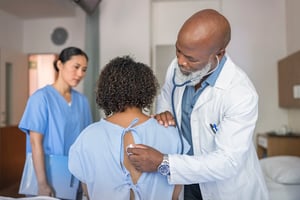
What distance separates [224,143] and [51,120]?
36.1 inches

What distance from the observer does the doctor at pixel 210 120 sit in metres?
0.94

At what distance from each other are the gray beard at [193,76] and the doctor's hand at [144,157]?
33 cm

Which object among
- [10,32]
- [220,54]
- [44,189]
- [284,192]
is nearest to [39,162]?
[44,189]

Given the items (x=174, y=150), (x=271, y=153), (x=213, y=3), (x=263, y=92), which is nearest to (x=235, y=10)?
(x=213, y=3)

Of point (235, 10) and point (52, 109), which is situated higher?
point (235, 10)

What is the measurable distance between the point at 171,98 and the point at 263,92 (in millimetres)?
2353

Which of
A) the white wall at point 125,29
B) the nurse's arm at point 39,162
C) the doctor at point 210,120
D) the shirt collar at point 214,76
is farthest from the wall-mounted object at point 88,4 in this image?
the shirt collar at point 214,76

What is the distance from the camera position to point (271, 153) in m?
2.76

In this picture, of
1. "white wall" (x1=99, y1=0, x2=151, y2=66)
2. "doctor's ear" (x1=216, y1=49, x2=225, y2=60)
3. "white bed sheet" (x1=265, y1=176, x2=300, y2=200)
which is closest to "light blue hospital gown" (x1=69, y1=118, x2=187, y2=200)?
"doctor's ear" (x1=216, y1=49, x2=225, y2=60)

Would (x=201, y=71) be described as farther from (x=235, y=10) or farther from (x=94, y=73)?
(x=235, y=10)

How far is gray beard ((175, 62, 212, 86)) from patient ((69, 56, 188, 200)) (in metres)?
0.16

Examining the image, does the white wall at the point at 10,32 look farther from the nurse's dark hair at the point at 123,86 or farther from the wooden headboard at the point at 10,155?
the nurse's dark hair at the point at 123,86

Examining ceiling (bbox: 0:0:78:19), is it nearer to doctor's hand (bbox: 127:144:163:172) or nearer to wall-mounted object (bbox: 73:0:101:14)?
wall-mounted object (bbox: 73:0:101:14)

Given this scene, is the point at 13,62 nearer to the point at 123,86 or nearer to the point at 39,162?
the point at 39,162
